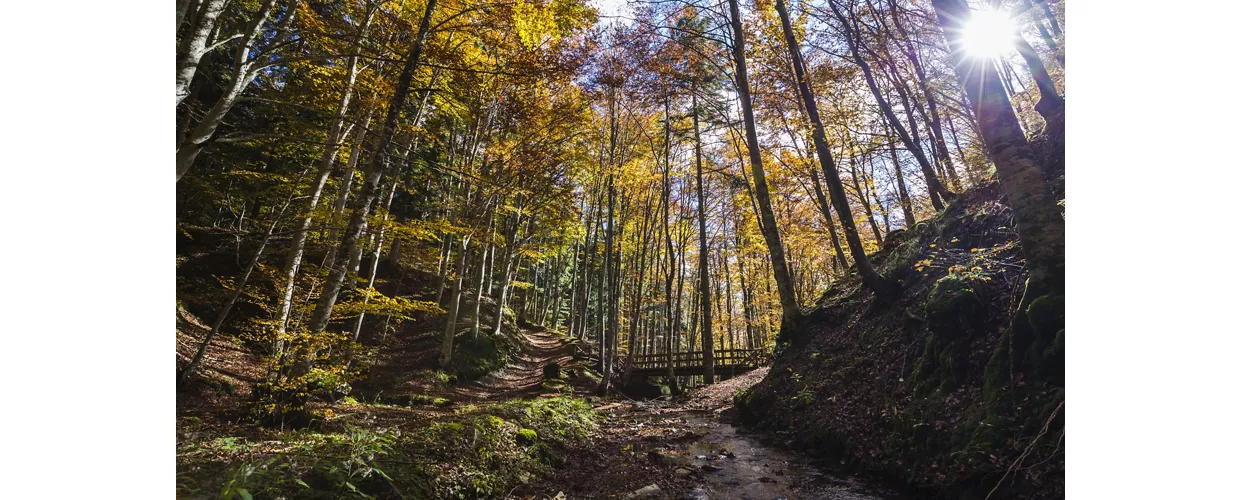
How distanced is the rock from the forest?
0.34 ft

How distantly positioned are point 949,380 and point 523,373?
13.1 meters

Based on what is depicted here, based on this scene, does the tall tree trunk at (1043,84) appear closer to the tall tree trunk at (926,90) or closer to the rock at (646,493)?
the tall tree trunk at (926,90)

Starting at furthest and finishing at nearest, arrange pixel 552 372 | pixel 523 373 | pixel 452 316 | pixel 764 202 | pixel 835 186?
pixel 523 373
pixel 552 372
pixel 452 316
pixel 764 202
pixel 835 186

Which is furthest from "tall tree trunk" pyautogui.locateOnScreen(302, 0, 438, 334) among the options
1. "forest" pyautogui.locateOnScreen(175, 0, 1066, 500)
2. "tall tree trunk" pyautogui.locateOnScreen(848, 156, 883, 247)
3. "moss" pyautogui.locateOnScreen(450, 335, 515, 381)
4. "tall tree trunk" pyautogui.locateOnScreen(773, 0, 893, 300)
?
"tall tree trunk" pyautogui.locateOnScreen(848, 156, 883, 247)

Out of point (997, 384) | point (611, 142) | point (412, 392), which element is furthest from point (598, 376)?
point (997, 384)

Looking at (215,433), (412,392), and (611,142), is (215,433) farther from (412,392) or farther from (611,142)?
(611,142)

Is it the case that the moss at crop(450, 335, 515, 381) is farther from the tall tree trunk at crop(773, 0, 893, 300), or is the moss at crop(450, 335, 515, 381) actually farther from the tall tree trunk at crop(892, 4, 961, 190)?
the tall tree trunk at crop(892, 4, 961, 190)

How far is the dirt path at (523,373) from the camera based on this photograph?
11.1 metres

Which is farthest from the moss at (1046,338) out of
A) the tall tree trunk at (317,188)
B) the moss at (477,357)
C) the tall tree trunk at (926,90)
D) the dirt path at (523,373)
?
the moss at (477,357)

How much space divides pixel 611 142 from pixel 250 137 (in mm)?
9841

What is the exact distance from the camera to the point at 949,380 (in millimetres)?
4156

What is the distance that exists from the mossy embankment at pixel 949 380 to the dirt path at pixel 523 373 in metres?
6.57

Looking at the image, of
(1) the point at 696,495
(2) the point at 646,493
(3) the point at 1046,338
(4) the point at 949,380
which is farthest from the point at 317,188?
(3) the point at 1046,338

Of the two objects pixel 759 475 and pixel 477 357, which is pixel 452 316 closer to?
pixel 477 357
